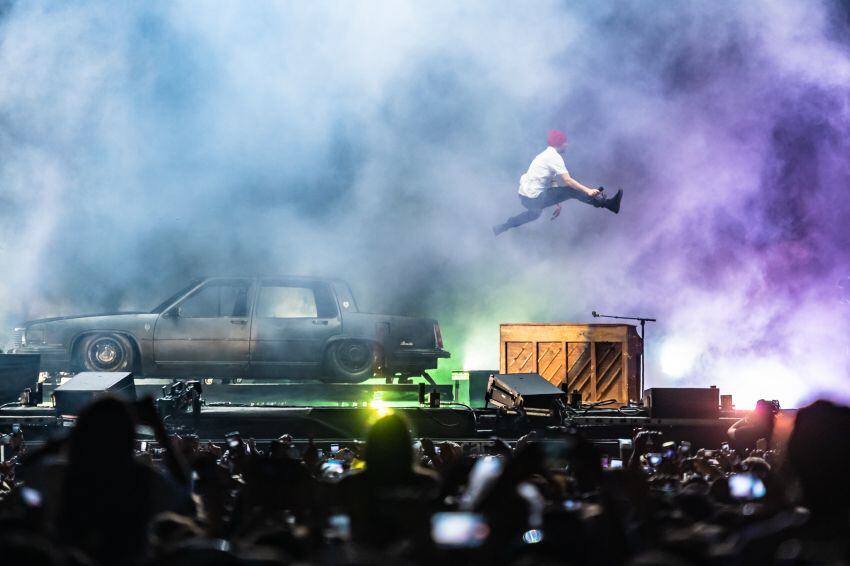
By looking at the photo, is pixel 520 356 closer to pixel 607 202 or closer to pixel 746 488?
pixel 607 202

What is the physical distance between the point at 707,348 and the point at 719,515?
2045cm

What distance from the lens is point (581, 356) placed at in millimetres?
17984

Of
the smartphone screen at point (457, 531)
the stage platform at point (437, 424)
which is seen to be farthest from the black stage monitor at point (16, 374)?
the smartphone screen at point (457, 531)

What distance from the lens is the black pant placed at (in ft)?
64.7

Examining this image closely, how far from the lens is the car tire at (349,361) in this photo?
13.7 meters

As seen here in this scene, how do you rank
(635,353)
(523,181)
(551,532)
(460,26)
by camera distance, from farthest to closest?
1. (460,26)
2. (523,181)
3. (635,353)
4. (551,532)

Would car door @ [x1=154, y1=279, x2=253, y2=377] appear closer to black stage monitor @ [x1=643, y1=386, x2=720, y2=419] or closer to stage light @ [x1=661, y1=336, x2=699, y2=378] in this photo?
black stage monitor @ [x1=643, y1=386, x2=720, y2=419]

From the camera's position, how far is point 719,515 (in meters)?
4.21

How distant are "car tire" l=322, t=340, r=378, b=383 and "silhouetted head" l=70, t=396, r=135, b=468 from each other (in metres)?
9.75

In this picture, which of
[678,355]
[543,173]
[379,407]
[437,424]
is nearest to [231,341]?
[379,407]

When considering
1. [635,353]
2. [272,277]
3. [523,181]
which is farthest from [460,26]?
[272,277]

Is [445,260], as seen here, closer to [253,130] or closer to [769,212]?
[253,130]

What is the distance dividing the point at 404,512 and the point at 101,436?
1.15m

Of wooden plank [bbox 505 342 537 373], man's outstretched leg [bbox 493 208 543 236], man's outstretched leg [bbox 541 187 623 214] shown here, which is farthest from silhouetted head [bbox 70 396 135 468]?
man's outstretched leg [bbox 493 208 543 236]
